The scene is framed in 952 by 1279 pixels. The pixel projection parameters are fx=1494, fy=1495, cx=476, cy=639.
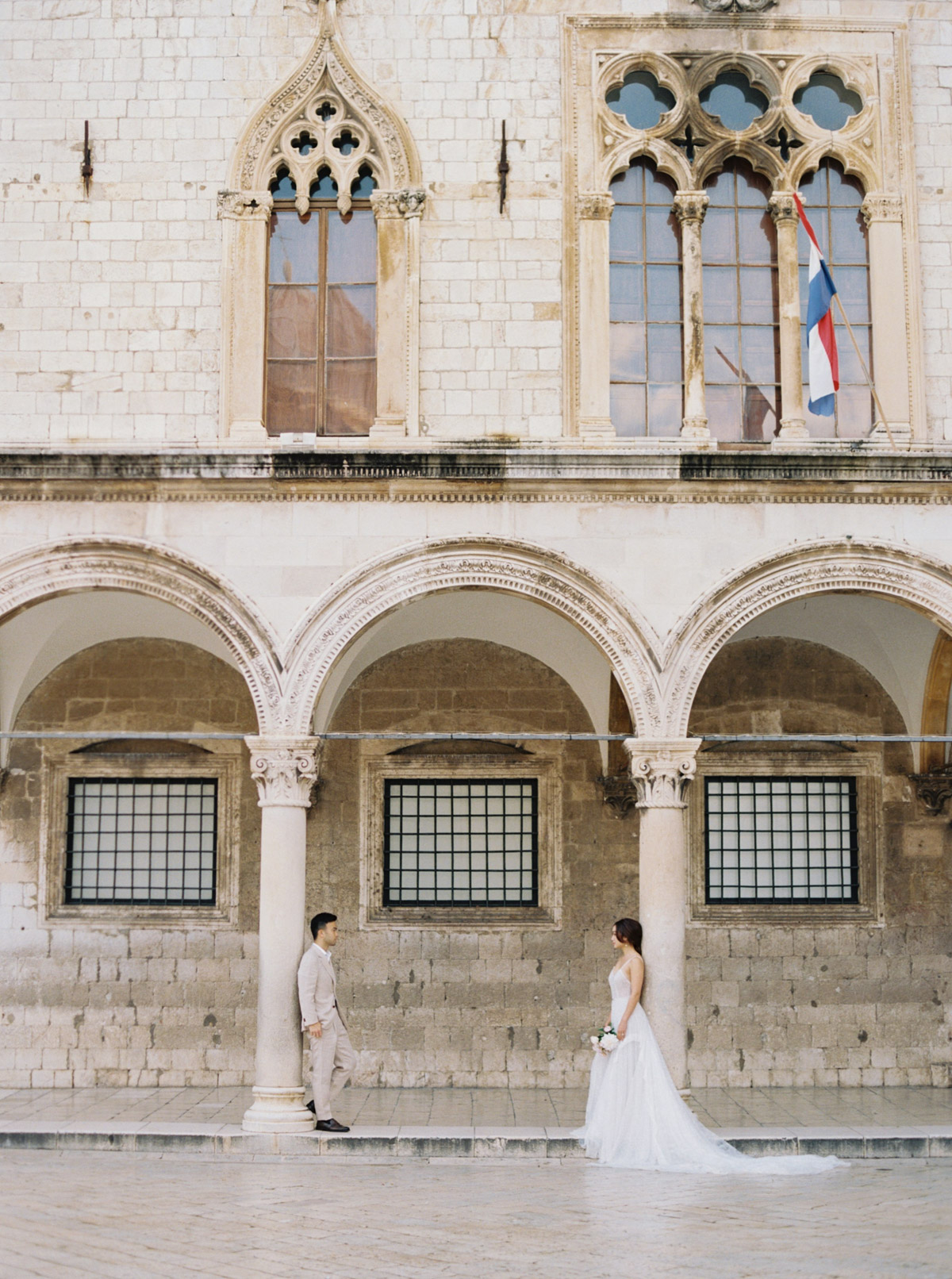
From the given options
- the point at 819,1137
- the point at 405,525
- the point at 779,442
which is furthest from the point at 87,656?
the point at 819,1137

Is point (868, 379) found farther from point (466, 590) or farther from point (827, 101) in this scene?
point (466, 590)

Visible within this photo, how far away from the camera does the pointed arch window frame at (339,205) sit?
543 inches

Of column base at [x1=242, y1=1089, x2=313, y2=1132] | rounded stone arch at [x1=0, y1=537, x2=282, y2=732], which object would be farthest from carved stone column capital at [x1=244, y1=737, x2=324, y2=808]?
column base at [x1=242, y1=1089, x2=313, y2=1132]

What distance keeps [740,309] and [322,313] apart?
4.01 metres

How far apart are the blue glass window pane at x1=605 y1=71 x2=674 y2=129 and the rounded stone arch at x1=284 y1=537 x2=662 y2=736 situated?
4.57 m

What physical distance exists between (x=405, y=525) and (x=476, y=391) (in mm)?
1578

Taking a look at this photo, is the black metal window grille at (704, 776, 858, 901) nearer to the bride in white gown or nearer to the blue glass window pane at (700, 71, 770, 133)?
the bride in white gown

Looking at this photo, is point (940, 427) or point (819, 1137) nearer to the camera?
point (819, 1137)

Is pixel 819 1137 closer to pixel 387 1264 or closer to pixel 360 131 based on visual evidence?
pixel 387 1264

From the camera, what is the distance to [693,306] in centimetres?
1406

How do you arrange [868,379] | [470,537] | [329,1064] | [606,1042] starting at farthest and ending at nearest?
[868,379] < [470,537] < [329,1064] < [606,1042]

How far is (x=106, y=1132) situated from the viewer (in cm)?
1209

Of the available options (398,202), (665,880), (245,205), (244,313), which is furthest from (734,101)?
(665,880)

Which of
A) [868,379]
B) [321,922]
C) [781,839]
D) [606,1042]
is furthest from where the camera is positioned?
[781,839]
